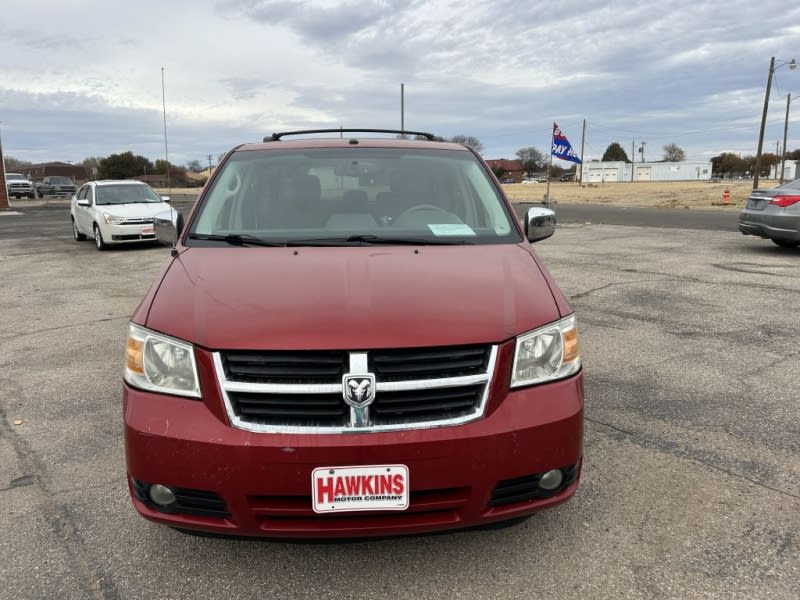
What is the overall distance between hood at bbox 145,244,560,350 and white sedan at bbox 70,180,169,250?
11676mm

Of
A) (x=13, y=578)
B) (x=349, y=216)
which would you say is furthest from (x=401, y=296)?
(x=13, y=578)

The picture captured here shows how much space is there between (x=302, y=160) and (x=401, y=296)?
164 centimetres

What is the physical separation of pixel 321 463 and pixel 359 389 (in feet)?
0.91

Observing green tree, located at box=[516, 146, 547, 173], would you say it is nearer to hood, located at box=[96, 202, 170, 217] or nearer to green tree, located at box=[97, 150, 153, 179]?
green tree, located at box=[97, 150, 153, 179]

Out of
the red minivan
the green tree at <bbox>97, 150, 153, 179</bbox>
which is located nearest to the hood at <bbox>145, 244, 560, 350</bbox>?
the red minivan

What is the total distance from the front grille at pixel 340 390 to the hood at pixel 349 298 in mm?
53

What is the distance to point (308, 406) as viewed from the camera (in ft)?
7.09

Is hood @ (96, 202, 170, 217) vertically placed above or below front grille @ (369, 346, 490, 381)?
above

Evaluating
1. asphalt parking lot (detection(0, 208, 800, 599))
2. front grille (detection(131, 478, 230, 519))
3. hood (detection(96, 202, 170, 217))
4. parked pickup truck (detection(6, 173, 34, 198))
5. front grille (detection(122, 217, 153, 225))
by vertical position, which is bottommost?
asphalt parking lot (detection(0, 208, 800, 599))

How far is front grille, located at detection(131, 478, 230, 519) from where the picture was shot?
216 centimetres

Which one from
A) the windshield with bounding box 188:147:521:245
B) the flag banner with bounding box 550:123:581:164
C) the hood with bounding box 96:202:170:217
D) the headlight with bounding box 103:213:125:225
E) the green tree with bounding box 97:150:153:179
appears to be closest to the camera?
the windshield with bounding box 188:147:521:245

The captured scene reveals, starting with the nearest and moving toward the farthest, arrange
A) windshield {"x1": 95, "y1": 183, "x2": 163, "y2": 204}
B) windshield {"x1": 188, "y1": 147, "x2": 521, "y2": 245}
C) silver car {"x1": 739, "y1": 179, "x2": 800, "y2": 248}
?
1. windshield {"x1": 188, "y1": 147, "x2": 521, "y2": 245}
2. silver car {"x1": 739, "y1": 179, "x2": 800, "y2": 248}
3. windshield {"x1": 95, "y1": 183, "x2": 163, "y2": 204}

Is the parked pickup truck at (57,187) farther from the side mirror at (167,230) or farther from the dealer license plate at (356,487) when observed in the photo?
the dealer license plate at (356,487)

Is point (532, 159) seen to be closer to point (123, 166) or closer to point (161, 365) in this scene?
point (123, 166)
